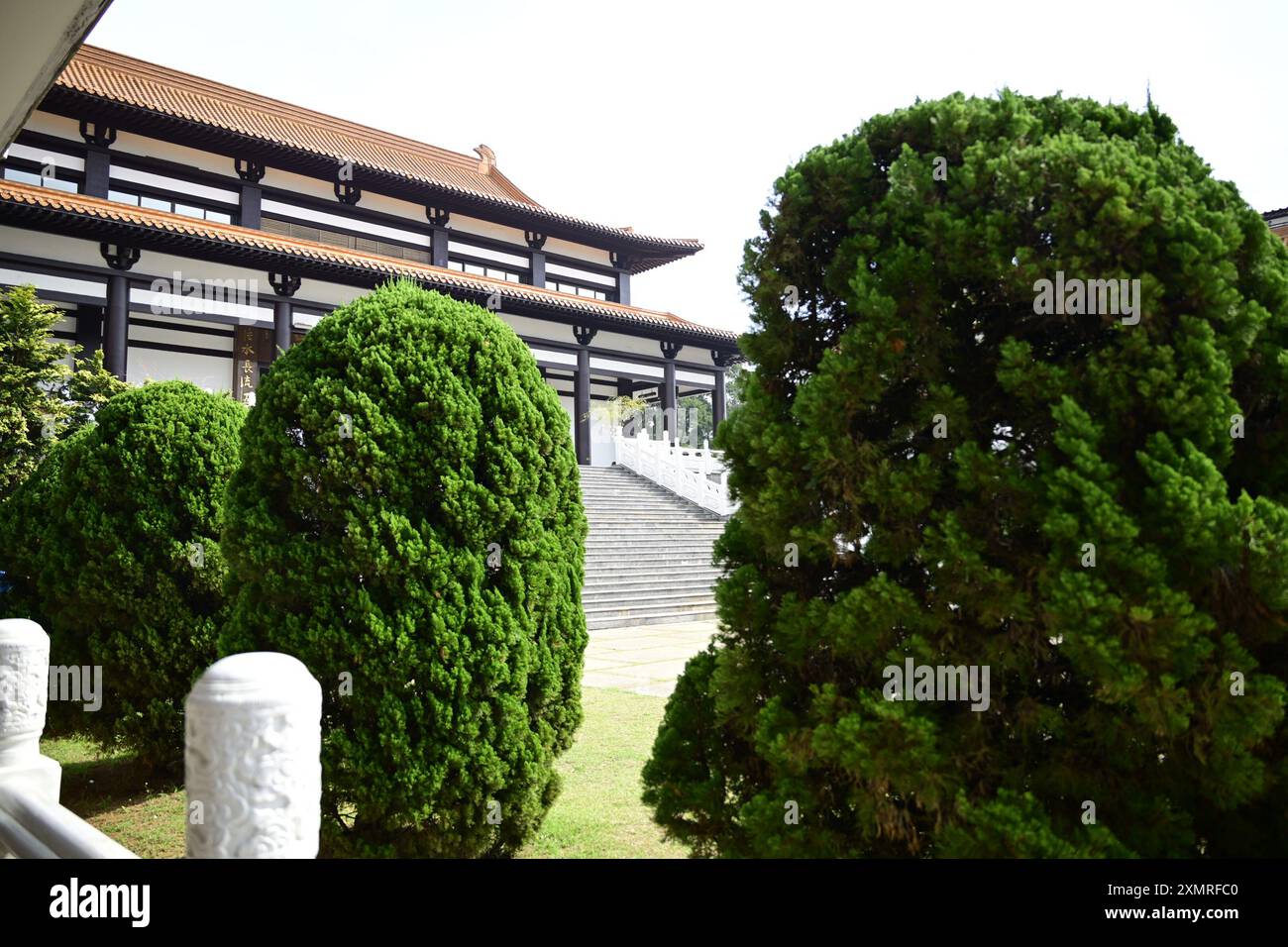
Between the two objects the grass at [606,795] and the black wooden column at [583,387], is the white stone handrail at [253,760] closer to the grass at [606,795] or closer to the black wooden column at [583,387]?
the grass at [606,795]

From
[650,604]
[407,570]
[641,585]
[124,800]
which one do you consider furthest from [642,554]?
[407,570]

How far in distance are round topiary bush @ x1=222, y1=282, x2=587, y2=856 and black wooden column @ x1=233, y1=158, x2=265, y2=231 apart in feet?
54.1

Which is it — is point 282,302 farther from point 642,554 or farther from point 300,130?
point 642,554

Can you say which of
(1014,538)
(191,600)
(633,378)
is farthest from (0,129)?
(633,378)

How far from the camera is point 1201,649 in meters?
1.72

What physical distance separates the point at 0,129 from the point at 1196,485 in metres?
6.75

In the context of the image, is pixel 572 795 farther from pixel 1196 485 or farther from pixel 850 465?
pixel 1196 485

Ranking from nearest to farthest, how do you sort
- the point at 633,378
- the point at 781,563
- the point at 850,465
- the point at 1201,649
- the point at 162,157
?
the point at 1201,649 → the point at 850,465 → the point at 781,563 → the point at 162,157 → the point at 633,378

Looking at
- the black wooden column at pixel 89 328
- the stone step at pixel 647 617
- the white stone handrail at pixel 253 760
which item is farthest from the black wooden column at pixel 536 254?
the white stone handrail at pixel 253 760

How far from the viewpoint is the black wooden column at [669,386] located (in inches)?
883

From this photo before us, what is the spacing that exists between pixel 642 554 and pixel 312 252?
8472mm

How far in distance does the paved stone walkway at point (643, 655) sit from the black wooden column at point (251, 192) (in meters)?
12.1

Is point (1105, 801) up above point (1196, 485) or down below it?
below

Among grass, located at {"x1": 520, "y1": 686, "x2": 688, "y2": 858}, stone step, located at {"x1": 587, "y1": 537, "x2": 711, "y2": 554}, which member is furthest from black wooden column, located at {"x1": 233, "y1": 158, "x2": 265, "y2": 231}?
grass, located at {"x1": 520, "y1": 686, "x2": 688, "y2": 858}
